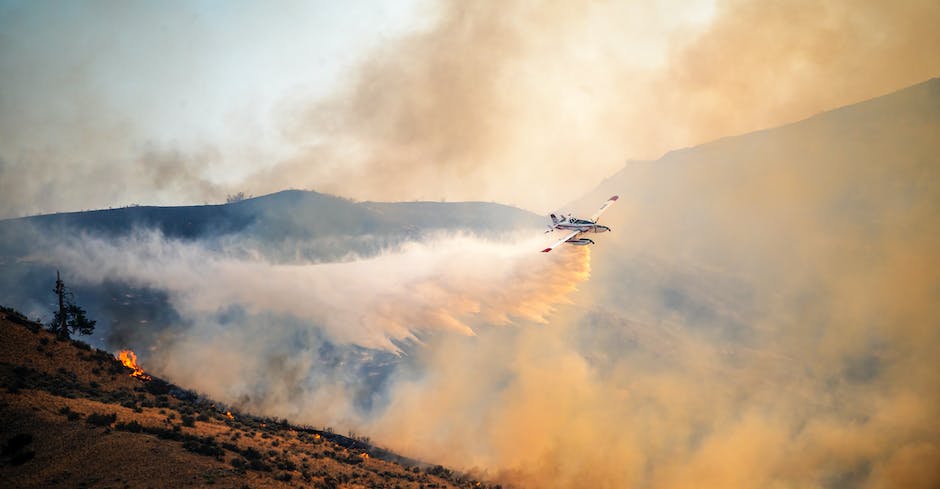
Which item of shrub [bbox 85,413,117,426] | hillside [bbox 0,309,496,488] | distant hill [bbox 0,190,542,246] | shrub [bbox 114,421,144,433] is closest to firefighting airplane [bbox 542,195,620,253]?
hillside [bbox 0,309,496,488]

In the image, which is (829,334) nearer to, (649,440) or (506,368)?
(649,440)

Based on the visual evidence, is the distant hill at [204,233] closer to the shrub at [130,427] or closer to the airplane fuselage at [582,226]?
the shrub at [130,427]

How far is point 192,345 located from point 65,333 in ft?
134

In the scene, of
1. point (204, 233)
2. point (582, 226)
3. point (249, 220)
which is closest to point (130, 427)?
point (582, 226)

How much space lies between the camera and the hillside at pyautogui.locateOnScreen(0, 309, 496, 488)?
90.0ft

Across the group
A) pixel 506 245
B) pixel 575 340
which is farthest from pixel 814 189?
pixel 506 245

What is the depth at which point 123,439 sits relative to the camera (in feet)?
100

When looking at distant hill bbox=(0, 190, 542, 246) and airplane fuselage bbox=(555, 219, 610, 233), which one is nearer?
airplane fuselage bbox=(555, 219, 610, 233)

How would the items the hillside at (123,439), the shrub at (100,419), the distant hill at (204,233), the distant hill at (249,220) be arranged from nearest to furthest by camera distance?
the hillside at (123,439) < the shrub at (100,419) < the distant hill at (204,233) < the distant hill at (249,220)

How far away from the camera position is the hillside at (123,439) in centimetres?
2744

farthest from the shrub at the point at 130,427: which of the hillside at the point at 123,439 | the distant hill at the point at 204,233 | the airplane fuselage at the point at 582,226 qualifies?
the distant hill at the point at 204,233

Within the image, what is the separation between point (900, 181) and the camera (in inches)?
6427

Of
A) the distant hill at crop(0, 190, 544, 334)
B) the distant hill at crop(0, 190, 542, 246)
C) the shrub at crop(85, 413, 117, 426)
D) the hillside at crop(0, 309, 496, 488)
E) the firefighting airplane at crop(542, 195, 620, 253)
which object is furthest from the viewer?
the distant hill at crop(0, 190, 542, 246)

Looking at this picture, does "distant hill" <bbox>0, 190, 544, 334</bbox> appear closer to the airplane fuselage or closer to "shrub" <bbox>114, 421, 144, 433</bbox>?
"shrub" <bbox>114, 421, 144, 433</bbox>
